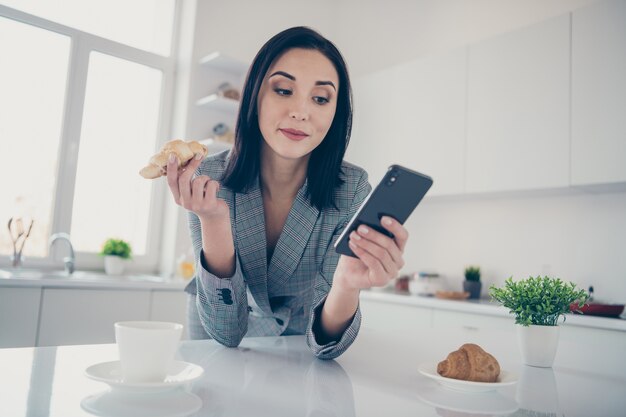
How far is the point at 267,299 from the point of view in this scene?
4.27ft

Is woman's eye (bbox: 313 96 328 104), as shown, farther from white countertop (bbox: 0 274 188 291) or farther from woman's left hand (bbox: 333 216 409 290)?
white countertop (bbox: 0 274 188 291)

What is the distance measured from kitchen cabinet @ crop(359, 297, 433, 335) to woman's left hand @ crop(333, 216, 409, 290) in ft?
6.33

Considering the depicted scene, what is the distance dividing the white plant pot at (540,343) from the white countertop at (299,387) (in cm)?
3

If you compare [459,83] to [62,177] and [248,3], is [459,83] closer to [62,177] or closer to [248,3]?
[248,3]

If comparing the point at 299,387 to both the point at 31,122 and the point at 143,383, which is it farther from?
the point at 31,122

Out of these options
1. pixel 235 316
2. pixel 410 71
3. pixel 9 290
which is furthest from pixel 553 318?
pixel 410 71

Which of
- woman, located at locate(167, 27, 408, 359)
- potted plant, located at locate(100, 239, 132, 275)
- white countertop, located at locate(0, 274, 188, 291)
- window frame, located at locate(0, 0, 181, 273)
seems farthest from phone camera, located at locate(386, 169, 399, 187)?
window frame, located at locate(0, 0, 181, 273)

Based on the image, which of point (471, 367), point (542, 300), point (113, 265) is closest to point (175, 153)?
point (471, 367)

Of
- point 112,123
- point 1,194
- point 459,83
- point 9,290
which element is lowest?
point 9,290

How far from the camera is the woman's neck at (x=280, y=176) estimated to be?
1374 mm

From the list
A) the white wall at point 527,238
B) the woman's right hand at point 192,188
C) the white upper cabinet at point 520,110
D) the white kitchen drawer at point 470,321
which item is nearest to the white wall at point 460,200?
the white wall at point 527,238

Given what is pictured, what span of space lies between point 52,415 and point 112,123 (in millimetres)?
3410

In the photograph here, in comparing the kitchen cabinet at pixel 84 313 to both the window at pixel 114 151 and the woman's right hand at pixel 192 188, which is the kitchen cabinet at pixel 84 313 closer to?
the window at pixel 114 151

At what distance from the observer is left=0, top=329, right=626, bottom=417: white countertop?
598mm
